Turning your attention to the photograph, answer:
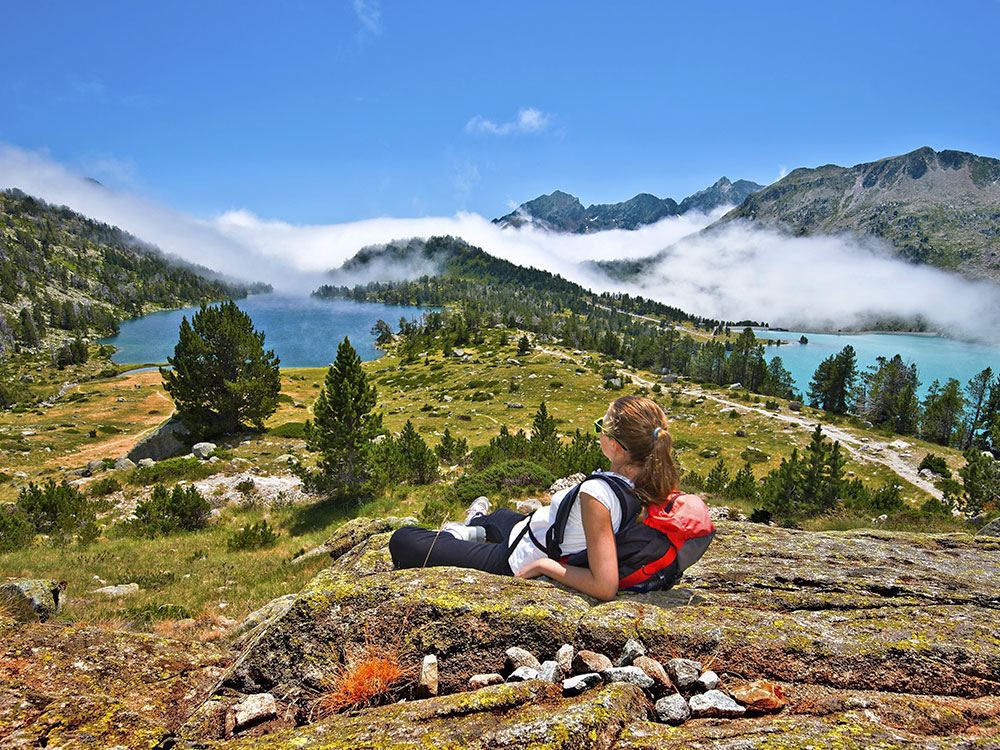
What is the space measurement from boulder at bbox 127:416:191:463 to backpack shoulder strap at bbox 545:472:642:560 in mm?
42363

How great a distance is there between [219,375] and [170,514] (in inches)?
794

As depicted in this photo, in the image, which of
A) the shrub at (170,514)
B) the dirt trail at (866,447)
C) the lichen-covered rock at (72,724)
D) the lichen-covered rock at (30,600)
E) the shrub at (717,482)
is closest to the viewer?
the lichen-covered rock at (72,724)

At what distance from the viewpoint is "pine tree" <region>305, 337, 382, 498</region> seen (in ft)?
76.1

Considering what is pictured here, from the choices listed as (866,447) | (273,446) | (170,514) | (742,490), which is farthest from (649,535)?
Result: (866,447)

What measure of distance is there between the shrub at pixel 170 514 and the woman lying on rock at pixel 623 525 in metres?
21.7

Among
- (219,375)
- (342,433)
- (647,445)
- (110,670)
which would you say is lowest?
(342,433)

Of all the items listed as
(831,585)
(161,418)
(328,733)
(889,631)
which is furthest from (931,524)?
(161,418)

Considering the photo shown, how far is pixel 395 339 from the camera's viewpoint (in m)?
189

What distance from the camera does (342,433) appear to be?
2327cm

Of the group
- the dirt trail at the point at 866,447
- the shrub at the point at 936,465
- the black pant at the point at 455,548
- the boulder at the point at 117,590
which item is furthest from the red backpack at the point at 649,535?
the shrub at the point at 936,465

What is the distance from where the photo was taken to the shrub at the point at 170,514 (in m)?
20.0

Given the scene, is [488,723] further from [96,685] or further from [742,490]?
[742,490]

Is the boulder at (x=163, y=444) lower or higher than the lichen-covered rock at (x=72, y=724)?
lower

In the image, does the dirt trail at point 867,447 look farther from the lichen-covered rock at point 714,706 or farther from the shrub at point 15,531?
the shrub at point 15,531
